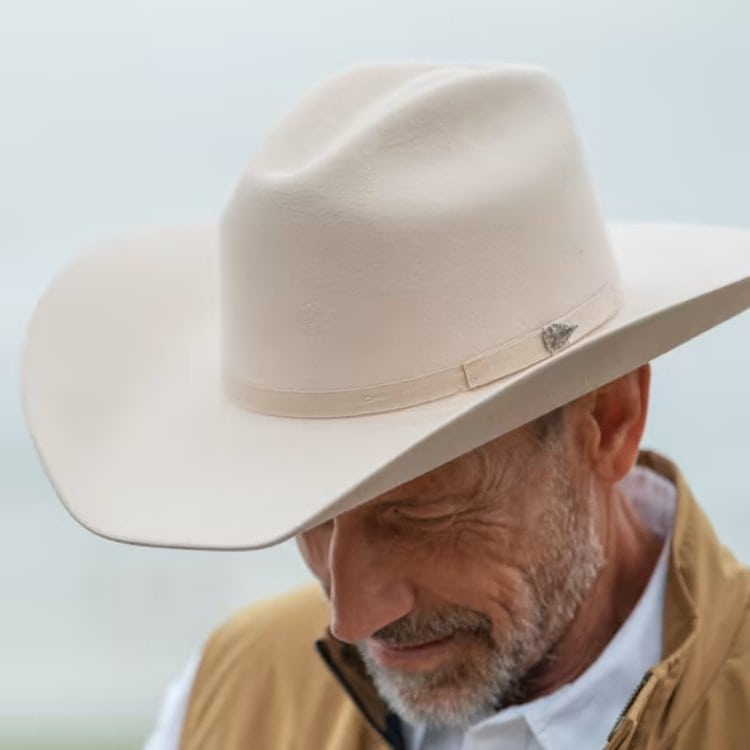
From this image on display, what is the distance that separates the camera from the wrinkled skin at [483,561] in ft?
4.42

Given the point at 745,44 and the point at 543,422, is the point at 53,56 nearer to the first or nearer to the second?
the point at 745,44

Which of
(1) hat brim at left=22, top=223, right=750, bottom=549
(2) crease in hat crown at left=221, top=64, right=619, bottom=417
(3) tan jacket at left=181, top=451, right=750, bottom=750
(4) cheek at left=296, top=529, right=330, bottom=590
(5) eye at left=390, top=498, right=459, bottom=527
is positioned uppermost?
(2) crease in hat crown at left=221, top=64, right=619, bottom=417

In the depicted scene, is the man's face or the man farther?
the man's face

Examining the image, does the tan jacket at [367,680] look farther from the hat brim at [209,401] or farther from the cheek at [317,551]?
the hat brim at [209,401]

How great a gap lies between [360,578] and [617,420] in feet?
0.99

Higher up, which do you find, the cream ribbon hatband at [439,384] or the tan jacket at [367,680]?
the cream ribbon hatband at [439,384]

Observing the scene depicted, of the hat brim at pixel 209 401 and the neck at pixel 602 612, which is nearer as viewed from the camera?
the hat brim at pixel 209 401

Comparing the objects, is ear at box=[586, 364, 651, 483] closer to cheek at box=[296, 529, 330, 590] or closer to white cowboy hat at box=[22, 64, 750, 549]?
white cowboy hat at box=[22, 64, 750, 549]

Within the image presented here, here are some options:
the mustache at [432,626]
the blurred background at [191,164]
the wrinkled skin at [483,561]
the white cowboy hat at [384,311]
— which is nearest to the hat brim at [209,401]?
the white cowboy hat at [384,311]

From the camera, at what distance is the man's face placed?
134 centimetres

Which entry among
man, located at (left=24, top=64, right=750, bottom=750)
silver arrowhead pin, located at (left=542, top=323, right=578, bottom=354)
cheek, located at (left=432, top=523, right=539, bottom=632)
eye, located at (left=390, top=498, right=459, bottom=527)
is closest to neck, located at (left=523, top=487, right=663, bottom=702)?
man, located at (left=24, top=64, right=750, bottom=750)

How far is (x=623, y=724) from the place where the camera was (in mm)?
1318

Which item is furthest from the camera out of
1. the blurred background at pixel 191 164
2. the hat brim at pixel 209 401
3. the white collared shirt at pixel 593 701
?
the blurred background at pixel 191 164

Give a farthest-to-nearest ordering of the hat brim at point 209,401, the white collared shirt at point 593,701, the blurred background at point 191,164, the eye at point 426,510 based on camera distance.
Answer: the blurred background at point 191,164, the white collared shirt at point 593,701, the eye at point 426,510, the hat brim at point 209,401
